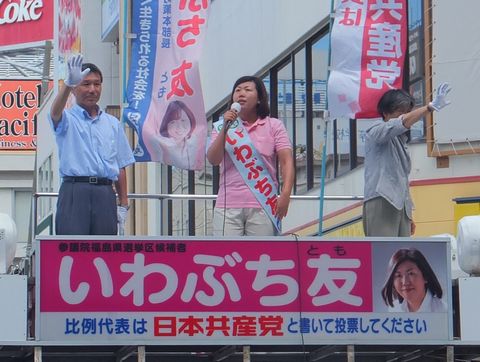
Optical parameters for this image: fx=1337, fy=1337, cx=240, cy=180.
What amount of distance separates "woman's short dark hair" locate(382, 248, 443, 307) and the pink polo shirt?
3.69 feet

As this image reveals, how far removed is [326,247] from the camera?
30.7 ft

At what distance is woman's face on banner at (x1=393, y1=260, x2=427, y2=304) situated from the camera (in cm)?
943

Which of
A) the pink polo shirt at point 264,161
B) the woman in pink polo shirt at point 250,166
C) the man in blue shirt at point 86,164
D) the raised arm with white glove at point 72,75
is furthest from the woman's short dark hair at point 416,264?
the raised arm with white glove at point 72,75

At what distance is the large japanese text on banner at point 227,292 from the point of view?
29.8 ft

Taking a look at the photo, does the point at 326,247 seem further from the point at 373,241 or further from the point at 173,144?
the point at 173,144

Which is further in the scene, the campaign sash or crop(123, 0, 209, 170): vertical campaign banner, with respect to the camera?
crop(123, 0, 209, 170): vertical campaign banner

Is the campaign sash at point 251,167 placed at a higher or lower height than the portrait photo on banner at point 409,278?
higher

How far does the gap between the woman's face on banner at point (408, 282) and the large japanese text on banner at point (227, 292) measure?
1.7 inches

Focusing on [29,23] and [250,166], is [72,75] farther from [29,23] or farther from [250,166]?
[29,23]

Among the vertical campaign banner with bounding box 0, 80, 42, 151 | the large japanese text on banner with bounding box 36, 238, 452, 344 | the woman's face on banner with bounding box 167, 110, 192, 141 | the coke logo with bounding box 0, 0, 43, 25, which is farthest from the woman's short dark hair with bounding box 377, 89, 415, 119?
the vertical campaign banner with bounding box 0, 80, 42, 151

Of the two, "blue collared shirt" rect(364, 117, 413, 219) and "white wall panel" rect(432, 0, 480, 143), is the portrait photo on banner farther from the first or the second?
"white wall panel" rect(432, 0, 480, 143)

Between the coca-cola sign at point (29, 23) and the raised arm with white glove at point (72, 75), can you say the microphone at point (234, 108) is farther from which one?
the coca-cola sign at point (29, 23)

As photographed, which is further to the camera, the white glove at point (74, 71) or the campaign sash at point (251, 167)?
the campaign sash at point (251, 167)

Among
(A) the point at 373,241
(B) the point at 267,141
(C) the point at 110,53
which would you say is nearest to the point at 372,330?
(A) the point at 373,241
